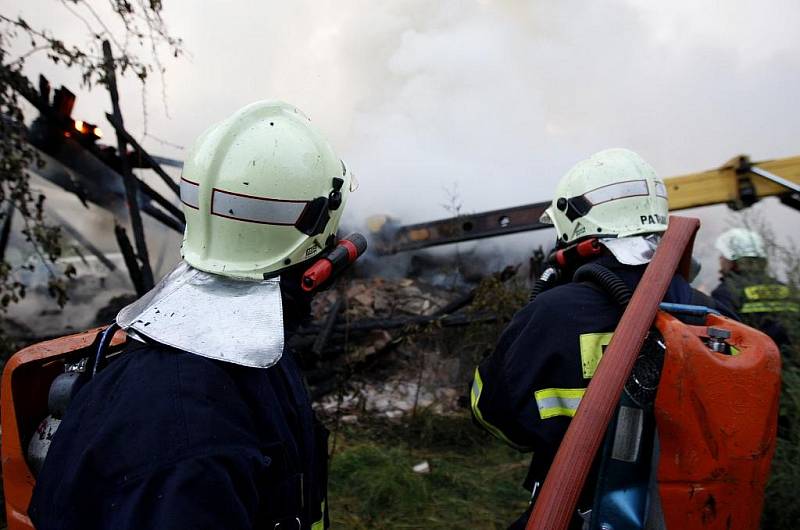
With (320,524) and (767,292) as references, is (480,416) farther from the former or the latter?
(767,292)

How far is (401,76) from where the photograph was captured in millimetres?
10789

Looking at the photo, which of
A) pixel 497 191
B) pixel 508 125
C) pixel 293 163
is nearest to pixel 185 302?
pixel 293 163

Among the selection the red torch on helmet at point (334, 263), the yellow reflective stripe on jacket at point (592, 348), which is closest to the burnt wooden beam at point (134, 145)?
the red torch on helmet at point (334, 263)

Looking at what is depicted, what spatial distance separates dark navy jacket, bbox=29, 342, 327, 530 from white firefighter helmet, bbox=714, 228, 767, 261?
3.63 meters

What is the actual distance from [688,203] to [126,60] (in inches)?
195

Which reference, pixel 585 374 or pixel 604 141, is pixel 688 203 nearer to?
pixel 585 374

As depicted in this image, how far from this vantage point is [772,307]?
3.39 meters

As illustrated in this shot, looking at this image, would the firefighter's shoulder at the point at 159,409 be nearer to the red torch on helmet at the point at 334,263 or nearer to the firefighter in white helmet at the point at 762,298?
the red torch on helmet at the point at 334,263

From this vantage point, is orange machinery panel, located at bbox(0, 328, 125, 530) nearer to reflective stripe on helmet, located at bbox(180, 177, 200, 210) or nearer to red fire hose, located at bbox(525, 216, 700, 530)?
reflective stripe on helmet, located at bbox(180, 177, 200, 210)

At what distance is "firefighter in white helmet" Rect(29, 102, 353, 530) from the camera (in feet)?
3.42

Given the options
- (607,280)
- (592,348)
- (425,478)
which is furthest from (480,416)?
(425,478)

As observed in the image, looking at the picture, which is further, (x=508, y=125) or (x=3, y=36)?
(x=508, y=125)

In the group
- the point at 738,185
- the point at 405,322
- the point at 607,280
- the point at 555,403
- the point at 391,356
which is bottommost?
the point at 391,356

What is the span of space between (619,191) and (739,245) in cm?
293
